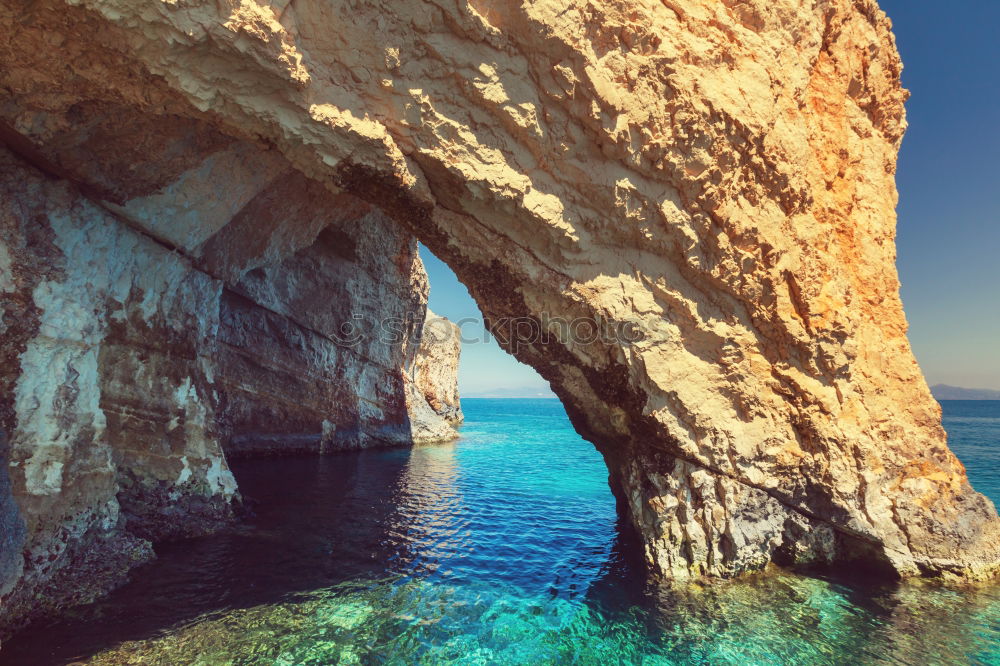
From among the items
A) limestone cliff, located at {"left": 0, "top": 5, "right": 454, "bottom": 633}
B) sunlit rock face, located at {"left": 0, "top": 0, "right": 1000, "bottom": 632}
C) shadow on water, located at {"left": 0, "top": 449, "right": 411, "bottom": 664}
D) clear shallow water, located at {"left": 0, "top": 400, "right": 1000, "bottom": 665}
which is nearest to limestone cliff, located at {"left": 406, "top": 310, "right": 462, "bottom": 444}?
shadow on water, located at {"left": 0, "top": 449, "right": 411, "bottom": 664}

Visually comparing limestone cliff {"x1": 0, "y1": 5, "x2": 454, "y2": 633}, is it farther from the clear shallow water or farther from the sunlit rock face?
the clear shallow water

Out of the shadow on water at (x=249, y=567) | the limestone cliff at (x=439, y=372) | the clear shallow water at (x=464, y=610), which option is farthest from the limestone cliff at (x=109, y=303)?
the limestone cliff at (x=439, y=372)

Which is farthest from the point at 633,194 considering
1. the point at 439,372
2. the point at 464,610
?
the point at 439,372

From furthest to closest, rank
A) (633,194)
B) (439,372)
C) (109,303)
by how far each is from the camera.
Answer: (439,372) → (109,303) → (633,194)

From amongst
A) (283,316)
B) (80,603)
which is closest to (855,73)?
(80,603)

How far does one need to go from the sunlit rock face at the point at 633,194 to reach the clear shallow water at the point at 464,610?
100 cm

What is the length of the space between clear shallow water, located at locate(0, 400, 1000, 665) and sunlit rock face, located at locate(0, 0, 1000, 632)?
100cm

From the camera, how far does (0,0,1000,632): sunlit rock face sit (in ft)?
20.4

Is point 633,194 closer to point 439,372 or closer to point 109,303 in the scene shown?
point 109,303

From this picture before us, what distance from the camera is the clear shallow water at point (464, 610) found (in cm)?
591

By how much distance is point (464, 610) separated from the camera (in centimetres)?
711

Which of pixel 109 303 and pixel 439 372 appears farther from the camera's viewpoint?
pixel 439 372

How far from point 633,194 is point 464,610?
695cm

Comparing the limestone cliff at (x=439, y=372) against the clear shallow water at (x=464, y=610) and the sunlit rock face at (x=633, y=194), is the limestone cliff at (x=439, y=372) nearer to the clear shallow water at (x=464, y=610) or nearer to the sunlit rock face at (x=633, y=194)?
the clear shallow water at (x=464, y=610)
